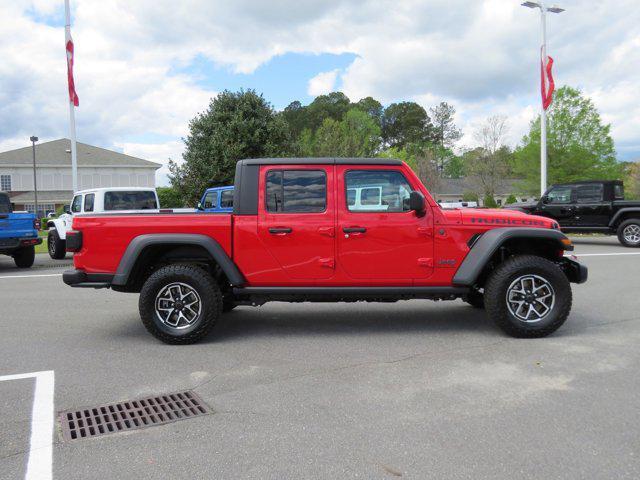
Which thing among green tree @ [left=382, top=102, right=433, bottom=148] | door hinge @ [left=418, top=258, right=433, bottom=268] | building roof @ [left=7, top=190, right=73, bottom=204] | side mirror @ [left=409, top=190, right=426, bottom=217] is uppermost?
green tree @ [left=382, top=102, right=433, bottom=148]

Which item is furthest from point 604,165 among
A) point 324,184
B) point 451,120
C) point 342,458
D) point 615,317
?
point 451,120

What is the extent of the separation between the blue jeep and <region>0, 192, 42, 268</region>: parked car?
13.9ft

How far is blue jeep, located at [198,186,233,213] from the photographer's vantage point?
1532 cm

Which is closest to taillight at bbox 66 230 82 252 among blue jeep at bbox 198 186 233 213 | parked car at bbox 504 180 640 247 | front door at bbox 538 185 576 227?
blue jeep at bbox 198 186 233 213

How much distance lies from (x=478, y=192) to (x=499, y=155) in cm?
520

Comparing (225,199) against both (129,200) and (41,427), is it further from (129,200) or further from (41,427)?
(41,427)

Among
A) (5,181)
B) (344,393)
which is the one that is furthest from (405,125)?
(344,393)

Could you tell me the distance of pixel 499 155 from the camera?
5212cm

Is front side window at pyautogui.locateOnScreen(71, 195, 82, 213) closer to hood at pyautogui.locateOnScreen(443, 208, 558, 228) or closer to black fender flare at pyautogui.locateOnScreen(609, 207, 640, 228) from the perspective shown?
hood at pyautogui.locateOnScreen(443, 208, 558, 228)

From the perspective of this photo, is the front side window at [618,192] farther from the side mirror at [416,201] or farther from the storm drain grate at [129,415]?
the storm drain grate at [129,415]

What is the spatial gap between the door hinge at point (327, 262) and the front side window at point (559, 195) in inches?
503

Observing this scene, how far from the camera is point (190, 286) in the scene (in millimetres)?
5414

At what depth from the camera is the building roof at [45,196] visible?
5050 cm

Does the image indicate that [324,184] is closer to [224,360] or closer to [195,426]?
[224,360]
